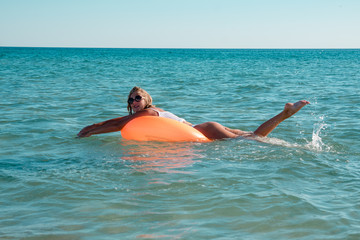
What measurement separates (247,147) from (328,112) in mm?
4453

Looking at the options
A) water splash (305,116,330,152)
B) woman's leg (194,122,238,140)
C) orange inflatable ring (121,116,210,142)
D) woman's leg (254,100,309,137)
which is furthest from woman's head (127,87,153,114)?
water splash (305,116,330,152)

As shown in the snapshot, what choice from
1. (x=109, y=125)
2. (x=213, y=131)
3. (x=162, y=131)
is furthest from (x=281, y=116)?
(x=109, y=125)

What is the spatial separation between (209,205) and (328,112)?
6.67 m

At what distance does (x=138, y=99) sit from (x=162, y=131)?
0.61m

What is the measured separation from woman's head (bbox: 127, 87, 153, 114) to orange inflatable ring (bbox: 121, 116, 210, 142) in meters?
0.21

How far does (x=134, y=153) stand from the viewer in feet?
18.8

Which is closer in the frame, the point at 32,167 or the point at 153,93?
the point at 32,167

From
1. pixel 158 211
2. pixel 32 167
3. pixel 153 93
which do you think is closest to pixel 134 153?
pixel 32 167

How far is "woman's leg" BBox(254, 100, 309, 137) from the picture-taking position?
5.98 meters

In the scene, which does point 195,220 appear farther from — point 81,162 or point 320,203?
point 81,162

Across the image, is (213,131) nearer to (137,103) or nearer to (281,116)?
(281,116)

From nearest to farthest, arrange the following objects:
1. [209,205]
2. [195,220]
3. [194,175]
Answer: [195,220] → [209,205] → [194,175]

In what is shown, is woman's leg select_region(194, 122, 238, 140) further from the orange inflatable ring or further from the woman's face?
the woman's face

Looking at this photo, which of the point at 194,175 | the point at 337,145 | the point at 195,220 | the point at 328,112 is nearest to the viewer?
the point at 195,220
